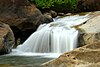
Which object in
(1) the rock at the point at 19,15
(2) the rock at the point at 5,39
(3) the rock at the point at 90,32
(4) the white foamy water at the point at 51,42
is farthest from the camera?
(1) the rock at the point at 19,15

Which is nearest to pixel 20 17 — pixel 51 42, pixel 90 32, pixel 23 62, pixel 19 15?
pixel 19 15

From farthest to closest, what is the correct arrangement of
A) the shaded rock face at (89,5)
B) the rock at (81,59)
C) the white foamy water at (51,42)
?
the shaded rock face at (89,5) < the white foamy water at (51,42) < the rock at (81,59)

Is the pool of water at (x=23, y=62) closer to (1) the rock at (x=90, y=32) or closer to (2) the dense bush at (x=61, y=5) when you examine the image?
(1) the rock at (x=90, y=32)

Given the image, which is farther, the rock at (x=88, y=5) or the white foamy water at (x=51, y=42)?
the rock at (x=88, y=5)

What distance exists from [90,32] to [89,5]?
942 cm

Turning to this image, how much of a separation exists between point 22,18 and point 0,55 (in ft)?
14.7

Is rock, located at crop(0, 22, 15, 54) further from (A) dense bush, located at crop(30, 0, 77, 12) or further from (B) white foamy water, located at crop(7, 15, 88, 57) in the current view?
(A) dense bush, located at crop(30, 0, 77, 12)

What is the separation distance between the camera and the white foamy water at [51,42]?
1535 cm

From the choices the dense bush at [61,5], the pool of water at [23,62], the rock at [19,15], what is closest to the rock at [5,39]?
the pool of water at [23,62]

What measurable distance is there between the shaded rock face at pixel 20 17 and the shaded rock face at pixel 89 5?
18.7 ft

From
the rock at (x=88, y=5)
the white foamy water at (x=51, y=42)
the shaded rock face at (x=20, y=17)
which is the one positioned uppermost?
the rock at (x=88, y=5)

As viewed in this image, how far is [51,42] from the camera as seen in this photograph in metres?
16.0

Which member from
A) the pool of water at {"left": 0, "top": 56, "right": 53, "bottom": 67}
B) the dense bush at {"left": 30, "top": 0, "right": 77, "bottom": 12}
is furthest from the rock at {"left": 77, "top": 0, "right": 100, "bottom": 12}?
the pool of water at {"left": 0, "top": 56, "right": 53, "bottom": 67}

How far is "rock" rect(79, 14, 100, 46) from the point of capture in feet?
45.9
